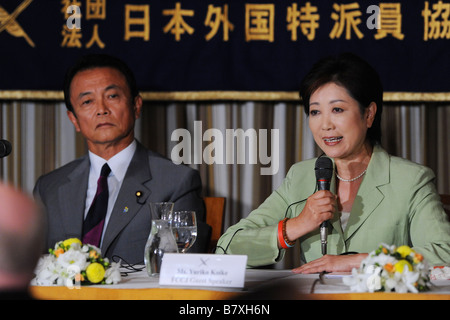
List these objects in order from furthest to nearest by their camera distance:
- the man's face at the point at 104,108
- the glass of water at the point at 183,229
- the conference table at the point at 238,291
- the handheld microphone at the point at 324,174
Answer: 1. the man's face at the point at 104,108
2. the handheld microphone at the point at 324,174
3. the glass of water at the point at 183,229
4. the conference table at the point at 238,291

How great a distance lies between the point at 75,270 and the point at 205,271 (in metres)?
0.30

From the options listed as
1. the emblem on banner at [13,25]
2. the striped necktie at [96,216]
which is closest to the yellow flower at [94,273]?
the striped necktie at [96,216]

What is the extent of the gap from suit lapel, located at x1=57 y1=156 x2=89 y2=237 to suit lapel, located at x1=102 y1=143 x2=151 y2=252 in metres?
0.16

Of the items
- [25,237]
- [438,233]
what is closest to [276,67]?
[438,233]

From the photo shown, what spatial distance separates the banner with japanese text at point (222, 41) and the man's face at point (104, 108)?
1.26 feet

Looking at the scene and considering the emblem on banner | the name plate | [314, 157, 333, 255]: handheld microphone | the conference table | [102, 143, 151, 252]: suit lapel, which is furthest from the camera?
the emblem on banner

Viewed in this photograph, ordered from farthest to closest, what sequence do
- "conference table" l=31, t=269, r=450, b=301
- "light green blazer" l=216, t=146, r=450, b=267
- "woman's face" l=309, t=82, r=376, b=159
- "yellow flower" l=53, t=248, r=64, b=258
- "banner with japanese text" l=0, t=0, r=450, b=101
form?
"banner with japanese text" l=0, t=0, r=450, b=101 → "woman's face" l=309, t=82, r=376, b=159 → "light green blazer" l=216, t=146, r=450, b=267 → "yellow flower" l=53, t=248, r=64, b=258 → "conference table" l=31, t=269, r=450, b=301

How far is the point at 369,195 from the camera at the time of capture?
2066 millimetres

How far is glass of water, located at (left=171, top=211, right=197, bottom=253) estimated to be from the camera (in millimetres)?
1601

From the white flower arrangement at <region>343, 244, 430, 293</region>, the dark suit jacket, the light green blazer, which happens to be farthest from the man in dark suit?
the white flower arrangement at <region>343, 244, 430, 293</region>

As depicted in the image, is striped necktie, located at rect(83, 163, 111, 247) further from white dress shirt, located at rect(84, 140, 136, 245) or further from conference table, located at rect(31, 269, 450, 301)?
conference table, located at rect(31, 269, 450, 301)

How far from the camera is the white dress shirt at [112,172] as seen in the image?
8.23 ft

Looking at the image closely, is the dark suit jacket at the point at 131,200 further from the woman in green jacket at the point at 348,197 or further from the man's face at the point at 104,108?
the woman in green jacket at the point at 348,197

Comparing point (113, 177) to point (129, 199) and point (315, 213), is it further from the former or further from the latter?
point (315, 213)
